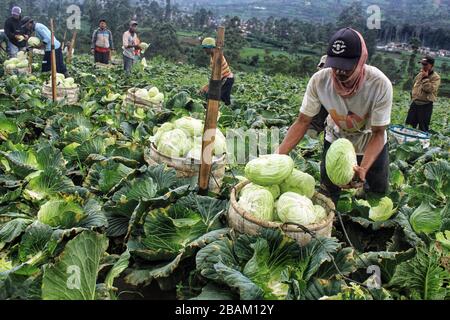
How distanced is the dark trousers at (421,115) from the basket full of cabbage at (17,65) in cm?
916

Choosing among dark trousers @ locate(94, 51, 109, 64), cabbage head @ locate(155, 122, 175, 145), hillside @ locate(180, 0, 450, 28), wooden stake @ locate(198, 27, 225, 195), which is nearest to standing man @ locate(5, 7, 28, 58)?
dark trousers @ locate(94, 51, 109, 64)

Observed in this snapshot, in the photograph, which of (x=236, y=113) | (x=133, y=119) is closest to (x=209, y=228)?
(x=133, y=119)

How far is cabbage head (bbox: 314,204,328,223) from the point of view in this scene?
3067 millimetres

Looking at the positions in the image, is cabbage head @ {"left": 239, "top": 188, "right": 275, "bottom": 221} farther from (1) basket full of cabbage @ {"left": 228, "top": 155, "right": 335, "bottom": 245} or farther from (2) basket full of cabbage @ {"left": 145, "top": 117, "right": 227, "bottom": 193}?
(2) basket full of cabbage @ {"left": 145, "top": 117, "right": 227, "bottom": 193}

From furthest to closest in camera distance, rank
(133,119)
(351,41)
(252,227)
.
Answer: (133,119) → (351,41) → (252,227)

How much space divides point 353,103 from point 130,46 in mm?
10818

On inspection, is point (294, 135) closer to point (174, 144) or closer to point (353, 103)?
point (353, 103)

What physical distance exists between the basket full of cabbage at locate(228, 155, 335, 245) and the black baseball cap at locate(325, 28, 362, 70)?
77 centimetres

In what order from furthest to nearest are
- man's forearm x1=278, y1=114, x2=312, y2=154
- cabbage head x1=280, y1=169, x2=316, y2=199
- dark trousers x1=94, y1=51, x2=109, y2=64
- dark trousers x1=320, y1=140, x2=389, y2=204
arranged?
dark trousers x1=94, y1=51, x2=109, y2=64
dark trousers x1=320, y1=140, x2=389, y2=204
man's forearm x1=278, y1=114, x2=312, y2=154
cabbage head x1=280, y1=169, x2=316, y2=199

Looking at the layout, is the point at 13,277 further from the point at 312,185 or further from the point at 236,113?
the point at 236,113

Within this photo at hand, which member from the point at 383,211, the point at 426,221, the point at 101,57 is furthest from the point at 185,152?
the point at 101,57

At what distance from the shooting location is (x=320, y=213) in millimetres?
3117
